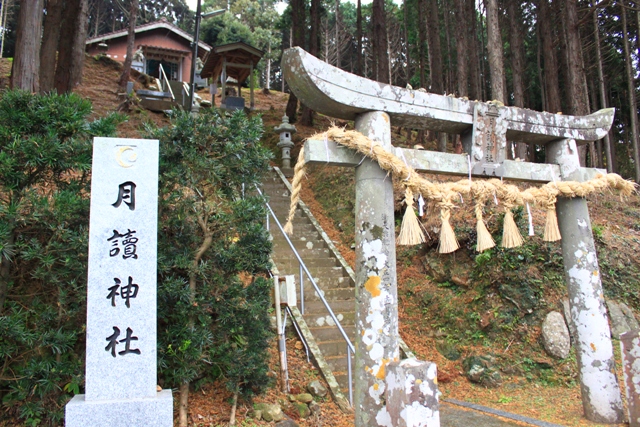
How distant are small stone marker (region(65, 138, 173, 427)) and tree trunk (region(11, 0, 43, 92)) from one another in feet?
13.6

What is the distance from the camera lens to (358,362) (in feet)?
12.9

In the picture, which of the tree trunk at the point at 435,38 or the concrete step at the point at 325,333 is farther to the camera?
the tree trunk at the point at 435,38

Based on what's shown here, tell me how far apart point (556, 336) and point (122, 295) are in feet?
19.2

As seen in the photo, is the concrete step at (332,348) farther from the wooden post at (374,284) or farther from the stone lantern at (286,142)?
the stone lantern at (286,142)

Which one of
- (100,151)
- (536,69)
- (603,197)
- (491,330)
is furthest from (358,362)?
(536,69)

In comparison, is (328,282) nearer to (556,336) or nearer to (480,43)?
(556,336)

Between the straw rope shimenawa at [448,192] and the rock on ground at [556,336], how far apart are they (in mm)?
2212

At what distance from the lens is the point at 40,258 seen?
12.7 feet

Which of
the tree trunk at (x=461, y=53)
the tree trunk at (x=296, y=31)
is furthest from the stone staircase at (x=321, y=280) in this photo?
the tree trunk at (x=296, y=31)

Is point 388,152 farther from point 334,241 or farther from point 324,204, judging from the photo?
point 324,204

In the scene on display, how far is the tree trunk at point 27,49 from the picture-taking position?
6750 millimetres

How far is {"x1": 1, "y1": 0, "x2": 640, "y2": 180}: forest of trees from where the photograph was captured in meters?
10.7

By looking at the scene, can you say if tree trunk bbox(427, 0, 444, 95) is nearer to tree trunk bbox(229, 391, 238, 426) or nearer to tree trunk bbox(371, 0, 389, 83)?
tree trunk bbox(371, 0, 389, 83)

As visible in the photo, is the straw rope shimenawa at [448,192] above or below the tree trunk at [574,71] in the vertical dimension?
below
